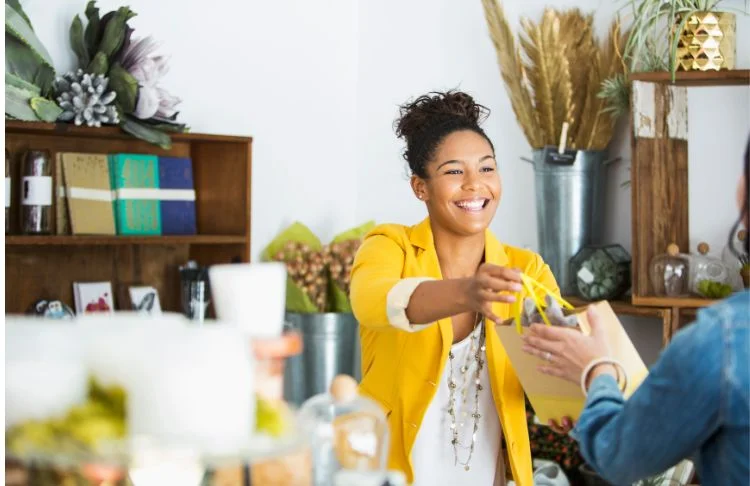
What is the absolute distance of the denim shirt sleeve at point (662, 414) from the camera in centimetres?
106

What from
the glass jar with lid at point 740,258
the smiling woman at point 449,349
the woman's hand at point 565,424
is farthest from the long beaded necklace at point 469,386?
the glass jar with lid at point 740,258

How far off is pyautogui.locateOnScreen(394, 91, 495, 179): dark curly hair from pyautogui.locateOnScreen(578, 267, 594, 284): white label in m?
1.15

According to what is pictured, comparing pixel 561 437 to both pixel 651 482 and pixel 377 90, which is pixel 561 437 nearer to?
pixel 651 482

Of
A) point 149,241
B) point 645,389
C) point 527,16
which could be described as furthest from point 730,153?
point 645,389

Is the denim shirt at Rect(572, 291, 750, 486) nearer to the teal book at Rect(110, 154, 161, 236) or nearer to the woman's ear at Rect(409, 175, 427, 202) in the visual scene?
the woman's ear at Rect(409, 175, 427, 202)

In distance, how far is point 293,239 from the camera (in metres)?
3.90

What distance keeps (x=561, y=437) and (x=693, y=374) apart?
213 cm

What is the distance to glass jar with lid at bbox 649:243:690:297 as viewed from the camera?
2988 millimetres

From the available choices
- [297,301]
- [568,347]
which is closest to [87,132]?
[297,301]

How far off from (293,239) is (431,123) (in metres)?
1.88

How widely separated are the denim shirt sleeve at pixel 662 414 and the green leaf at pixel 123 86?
7.54ft

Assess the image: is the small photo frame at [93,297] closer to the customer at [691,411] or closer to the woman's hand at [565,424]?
the woman's hand at [565,424]

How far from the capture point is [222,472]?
2.96 feet

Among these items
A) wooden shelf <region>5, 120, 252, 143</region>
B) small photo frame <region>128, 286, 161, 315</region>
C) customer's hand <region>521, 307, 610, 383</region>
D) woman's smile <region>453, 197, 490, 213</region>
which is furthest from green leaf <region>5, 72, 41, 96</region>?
customer's hand <region>521, 307, 610, 383</region>
